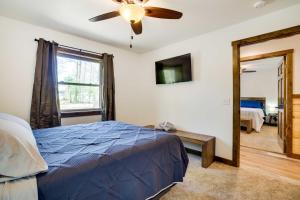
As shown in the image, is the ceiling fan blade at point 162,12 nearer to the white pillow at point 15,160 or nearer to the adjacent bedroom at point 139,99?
A: the adjacent bedroom at point 139,99

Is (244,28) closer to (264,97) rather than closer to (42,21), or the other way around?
(42,21)

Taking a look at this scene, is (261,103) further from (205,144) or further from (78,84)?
(78,84)

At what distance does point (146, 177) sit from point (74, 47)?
2856 millimetres

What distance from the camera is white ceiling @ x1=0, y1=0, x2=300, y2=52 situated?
213cm

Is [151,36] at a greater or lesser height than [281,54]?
greater

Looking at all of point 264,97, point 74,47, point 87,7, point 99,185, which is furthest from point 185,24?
point 264,97

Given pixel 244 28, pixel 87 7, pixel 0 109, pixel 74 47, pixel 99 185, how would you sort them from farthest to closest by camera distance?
pixel 74 47, pixel 244 28, pixel 0 109, pixel 87 7, pixel 99 185

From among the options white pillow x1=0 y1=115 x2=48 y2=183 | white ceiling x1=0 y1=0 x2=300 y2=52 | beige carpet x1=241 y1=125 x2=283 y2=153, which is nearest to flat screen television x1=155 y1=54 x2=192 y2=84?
white ceiling x1=0 y1=0 x2=300 y2=52

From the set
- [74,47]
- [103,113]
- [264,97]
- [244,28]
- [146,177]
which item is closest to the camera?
[146,177]

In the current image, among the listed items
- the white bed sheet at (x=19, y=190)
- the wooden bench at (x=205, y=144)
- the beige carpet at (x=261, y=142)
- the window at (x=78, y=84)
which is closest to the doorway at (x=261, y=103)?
the beige carpet at (x=261, y=142)

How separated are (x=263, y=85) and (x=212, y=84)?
17.8 feet

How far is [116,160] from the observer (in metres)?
1.35

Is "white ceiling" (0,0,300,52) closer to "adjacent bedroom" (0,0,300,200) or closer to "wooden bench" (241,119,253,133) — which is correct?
"adjacent bedroom" (0,0,300,200)

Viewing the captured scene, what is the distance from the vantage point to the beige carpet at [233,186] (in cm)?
190
